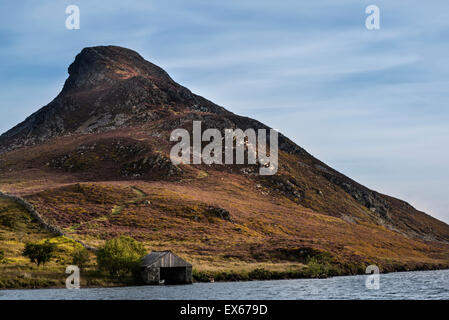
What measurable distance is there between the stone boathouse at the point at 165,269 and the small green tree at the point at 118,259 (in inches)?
70.3

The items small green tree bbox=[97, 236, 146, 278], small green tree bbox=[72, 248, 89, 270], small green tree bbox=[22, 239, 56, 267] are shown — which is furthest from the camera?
small green tree bbox=[72, 248, 89, 270]

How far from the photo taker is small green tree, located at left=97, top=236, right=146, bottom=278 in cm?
7656

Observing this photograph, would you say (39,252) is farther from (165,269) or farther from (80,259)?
(165,269)

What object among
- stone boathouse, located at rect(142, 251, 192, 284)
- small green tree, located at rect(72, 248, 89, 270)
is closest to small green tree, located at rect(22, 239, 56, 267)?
small green tree, located at rect(72, 248, 89, 270)

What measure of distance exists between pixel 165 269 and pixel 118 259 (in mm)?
8679

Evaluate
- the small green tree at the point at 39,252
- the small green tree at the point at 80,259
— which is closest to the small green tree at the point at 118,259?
the small green tree at the point at 80,259

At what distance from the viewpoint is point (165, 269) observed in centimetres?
8219

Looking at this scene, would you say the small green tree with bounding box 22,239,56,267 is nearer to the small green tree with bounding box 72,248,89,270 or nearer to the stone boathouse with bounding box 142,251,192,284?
the small green tree with bounding box 72,248,89,270

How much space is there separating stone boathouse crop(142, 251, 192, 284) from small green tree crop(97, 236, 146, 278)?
1785 mm

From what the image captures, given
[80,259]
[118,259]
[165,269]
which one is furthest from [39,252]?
[165,269]

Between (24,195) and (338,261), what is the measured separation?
291 feet

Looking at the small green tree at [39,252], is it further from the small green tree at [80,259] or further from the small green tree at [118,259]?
the small green tree at [118,259]
